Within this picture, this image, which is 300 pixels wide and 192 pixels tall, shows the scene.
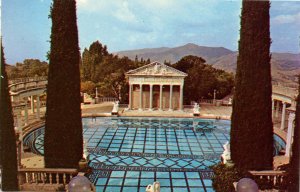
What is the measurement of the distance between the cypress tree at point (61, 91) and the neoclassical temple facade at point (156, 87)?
64.1 ft

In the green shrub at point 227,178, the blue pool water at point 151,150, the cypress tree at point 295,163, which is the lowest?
the blue pool water at point 151,150

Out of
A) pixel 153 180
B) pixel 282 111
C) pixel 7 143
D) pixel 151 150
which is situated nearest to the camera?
pixel 7 143

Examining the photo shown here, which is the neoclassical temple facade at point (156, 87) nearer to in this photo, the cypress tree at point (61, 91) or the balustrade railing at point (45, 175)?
the cypress tree at point (61, 91)

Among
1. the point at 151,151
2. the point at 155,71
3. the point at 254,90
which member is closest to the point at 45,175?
the point at 151,151

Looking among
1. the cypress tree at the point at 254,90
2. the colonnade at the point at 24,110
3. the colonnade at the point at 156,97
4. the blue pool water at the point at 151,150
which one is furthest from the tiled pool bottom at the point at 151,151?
the colonnade at the point at 156,97

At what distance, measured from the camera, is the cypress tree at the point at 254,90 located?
945cm

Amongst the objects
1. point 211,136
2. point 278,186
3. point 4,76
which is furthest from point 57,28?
point 211,136

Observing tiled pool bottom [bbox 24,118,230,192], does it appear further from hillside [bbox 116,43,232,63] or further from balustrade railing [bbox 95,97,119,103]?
hillside [bbox 116,43,232,63]

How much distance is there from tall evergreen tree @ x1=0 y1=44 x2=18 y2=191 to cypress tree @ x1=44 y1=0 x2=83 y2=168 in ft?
4.12

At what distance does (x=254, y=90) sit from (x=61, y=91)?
21.5ft

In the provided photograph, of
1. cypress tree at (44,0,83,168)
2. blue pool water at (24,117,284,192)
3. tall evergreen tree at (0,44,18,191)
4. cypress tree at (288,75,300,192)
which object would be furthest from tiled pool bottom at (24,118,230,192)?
cypress tree at (288,75,300,192)

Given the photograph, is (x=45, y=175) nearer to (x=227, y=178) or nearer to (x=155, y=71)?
(x=227, y=178)

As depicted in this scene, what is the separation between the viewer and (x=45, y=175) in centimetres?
959

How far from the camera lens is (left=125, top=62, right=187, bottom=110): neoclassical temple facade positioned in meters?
29.7
